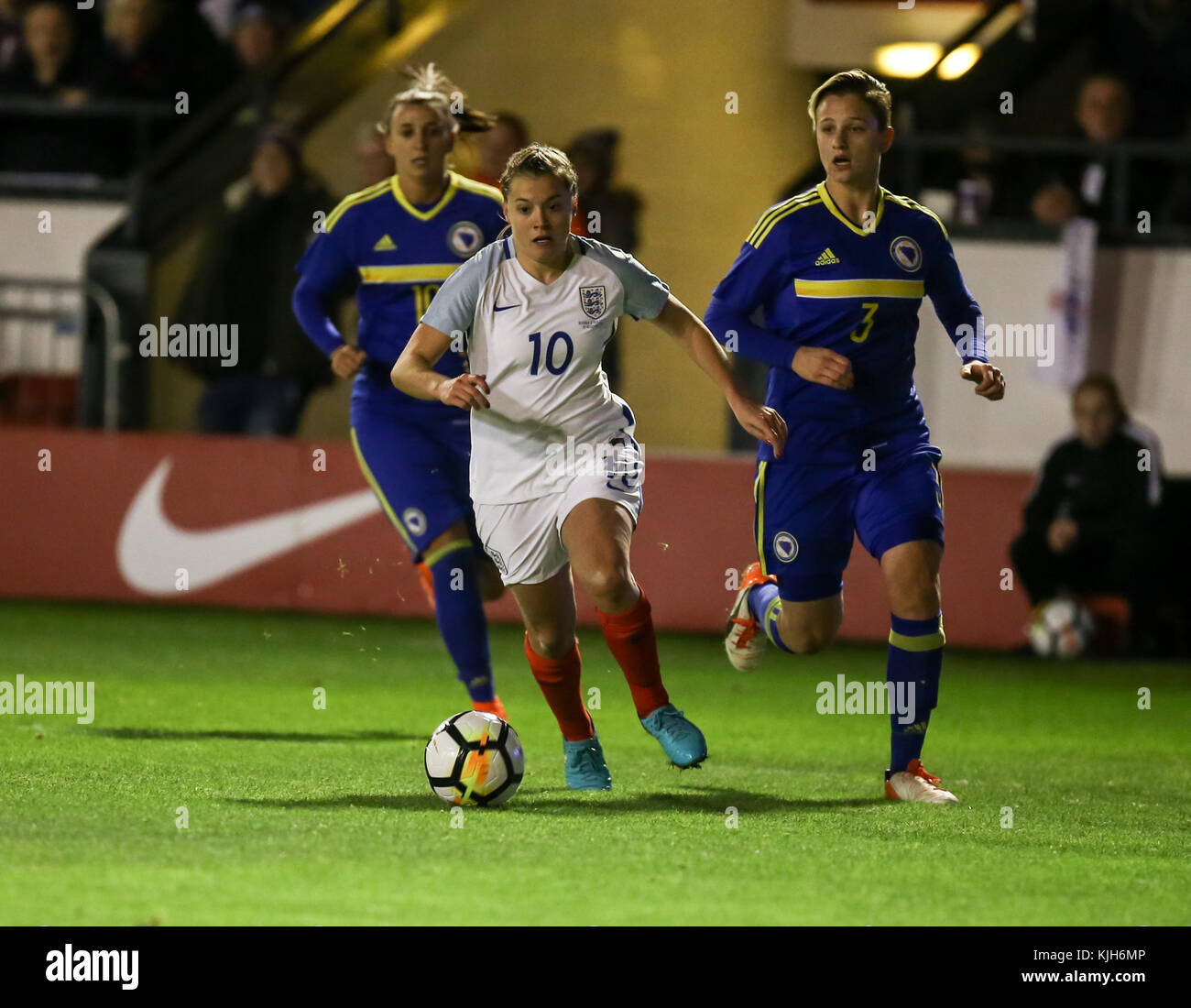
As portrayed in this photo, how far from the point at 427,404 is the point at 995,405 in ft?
21.5

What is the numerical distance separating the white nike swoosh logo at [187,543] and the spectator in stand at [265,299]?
2.72 feet

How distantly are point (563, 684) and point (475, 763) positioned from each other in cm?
58

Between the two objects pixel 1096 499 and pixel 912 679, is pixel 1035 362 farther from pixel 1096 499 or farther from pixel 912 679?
pixel 912 679

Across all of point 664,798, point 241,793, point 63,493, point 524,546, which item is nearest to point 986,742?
point 664,798

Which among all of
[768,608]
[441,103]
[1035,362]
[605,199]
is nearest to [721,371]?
[768,608]

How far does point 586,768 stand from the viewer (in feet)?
23.4

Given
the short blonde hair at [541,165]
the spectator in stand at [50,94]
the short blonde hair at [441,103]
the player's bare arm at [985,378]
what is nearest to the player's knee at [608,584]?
the short blonde hair at [541,165]

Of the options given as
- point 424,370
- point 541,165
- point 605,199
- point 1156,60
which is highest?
point 1156,60

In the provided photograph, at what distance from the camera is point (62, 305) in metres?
14.5

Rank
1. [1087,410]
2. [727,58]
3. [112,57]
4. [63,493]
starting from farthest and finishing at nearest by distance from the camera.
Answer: [727,58]
[112,57]
[63,493]
[1087,410]

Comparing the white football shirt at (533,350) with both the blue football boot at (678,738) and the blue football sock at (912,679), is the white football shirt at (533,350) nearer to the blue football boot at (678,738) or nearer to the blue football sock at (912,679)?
the blue football boot at (678,738)

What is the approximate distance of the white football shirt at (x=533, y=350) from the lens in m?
6.77

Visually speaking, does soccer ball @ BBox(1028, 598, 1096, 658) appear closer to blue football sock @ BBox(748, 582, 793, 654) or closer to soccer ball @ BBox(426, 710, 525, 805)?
blue football sock @ BBox(748, 582, 793, 654)
